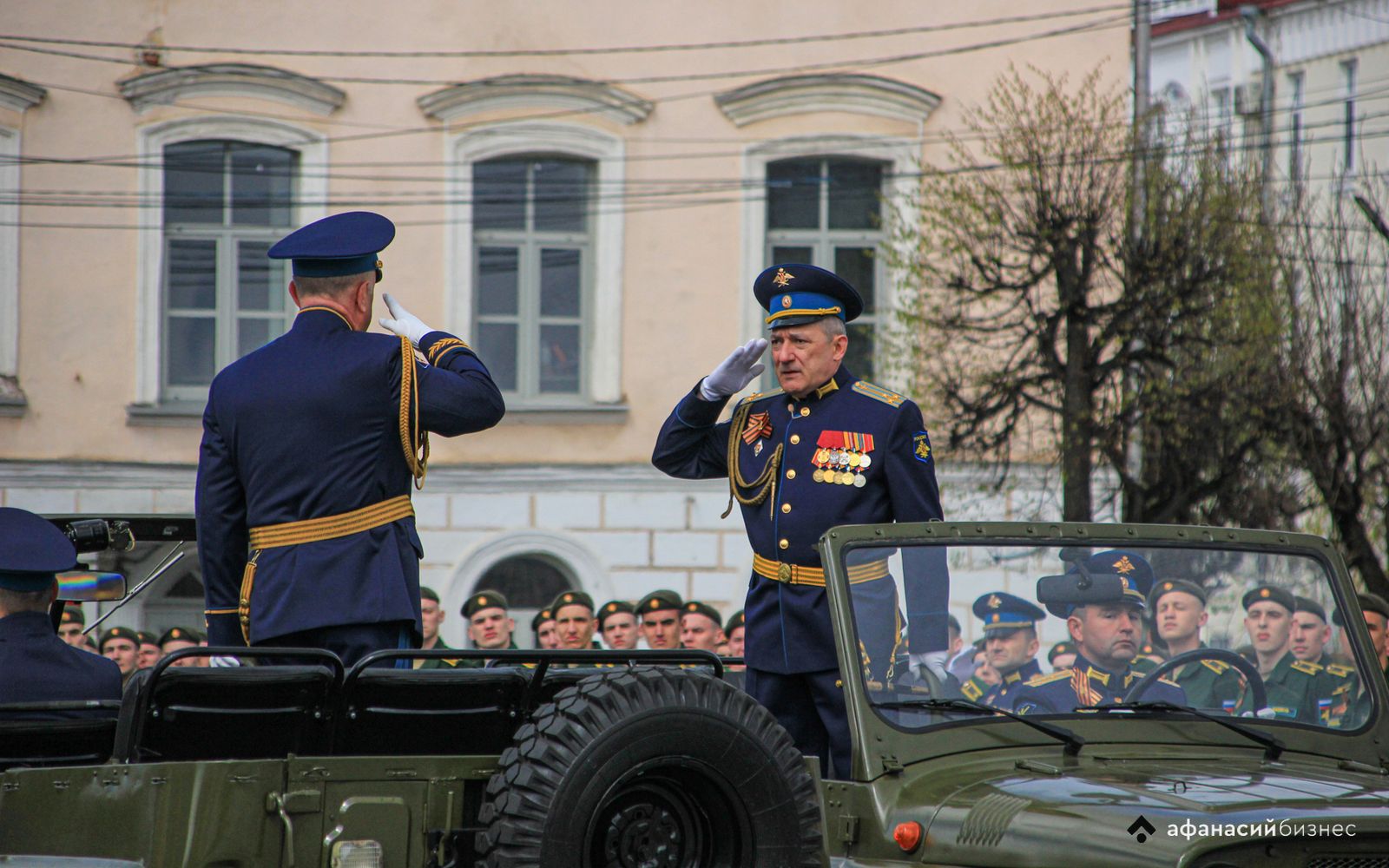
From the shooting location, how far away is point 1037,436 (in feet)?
50.9

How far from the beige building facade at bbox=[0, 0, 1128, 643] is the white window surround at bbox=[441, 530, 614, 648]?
2 cm

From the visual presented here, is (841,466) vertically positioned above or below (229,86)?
below

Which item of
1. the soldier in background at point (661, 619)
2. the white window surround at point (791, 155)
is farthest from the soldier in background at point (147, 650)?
the white window surround at point (791, 155)

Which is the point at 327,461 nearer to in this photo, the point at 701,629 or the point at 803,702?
the point at 803,702

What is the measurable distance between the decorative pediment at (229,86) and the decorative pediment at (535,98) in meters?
0.86

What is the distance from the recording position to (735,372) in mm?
5090

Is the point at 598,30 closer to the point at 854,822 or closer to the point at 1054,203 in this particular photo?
the point at 1054,203

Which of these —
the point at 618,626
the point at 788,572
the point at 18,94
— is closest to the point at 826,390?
the point at 788,572

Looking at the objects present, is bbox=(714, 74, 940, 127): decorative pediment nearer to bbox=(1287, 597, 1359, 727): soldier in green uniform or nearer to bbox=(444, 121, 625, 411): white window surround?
bbox=(444, 121, 625, 411): white window surround

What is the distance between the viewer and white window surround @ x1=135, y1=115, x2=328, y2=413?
1521 cm

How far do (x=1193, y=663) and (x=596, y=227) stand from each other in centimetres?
1185

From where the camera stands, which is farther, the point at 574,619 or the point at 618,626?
the point at 618,626

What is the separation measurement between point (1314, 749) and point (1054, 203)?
32.8 feet

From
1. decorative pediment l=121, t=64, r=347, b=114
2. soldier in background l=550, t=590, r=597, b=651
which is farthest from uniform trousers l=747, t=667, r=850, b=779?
decorative pediment l=121, t=64, r=347, b=114
